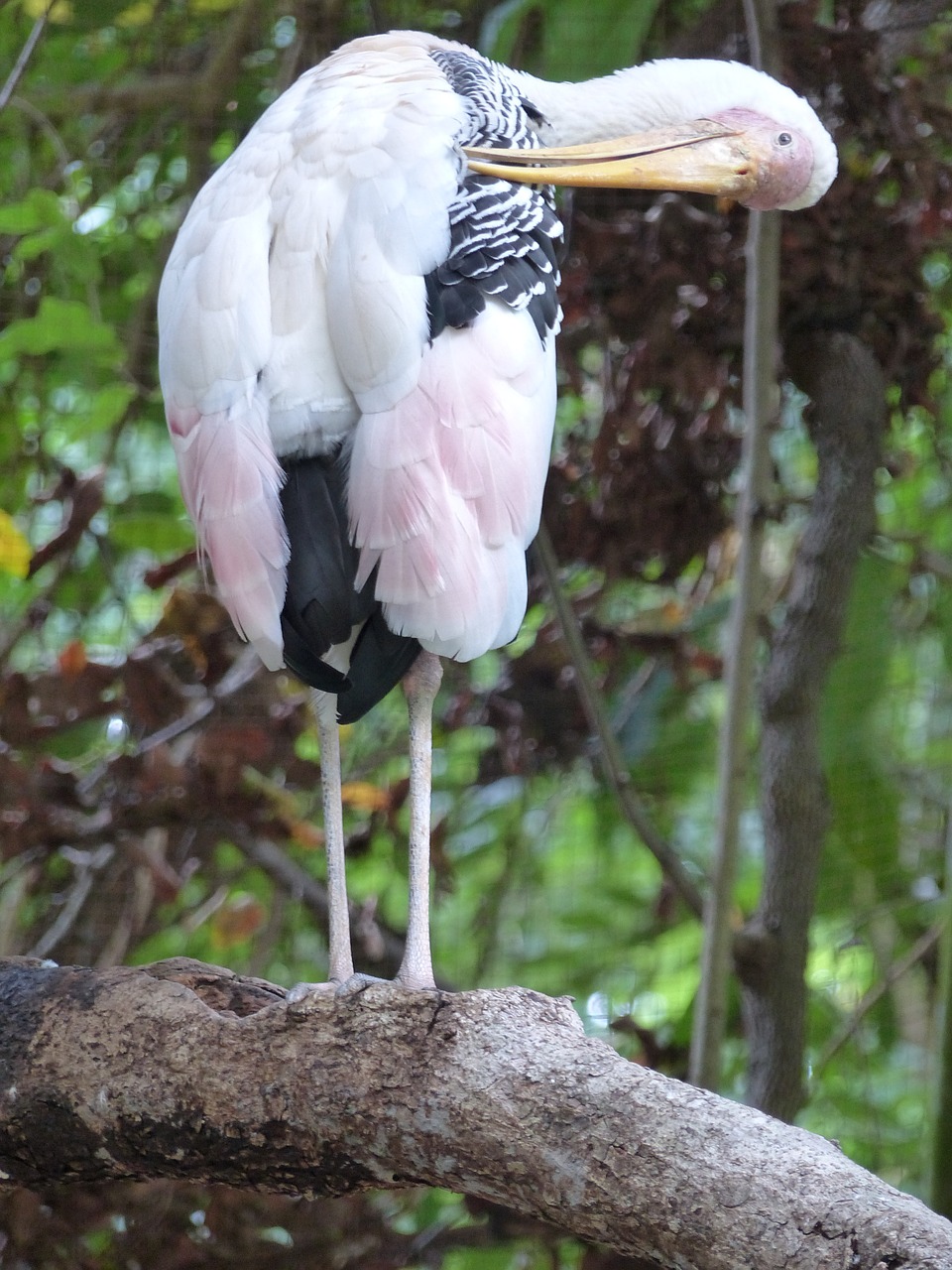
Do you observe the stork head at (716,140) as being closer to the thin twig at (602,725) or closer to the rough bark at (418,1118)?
the thin twig at (602,725)

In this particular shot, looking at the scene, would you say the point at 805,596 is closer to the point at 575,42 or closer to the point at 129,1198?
the point at 575,42

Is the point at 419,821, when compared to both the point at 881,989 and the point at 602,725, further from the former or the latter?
the point at 881,989

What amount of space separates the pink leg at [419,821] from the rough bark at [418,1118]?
12cm

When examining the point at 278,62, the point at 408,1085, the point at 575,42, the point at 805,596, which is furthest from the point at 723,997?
the point at 278,62

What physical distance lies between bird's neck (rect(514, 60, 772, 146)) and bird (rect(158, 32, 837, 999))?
131mm

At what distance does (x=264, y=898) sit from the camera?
2.62 meters

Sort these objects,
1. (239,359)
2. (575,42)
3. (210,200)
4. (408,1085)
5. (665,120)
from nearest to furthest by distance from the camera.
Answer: (408,1085)
(239,359)
(210,200)
(665,120)
(575,42)

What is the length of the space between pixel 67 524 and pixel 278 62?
2.96 feet

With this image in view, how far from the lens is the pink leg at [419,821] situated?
4.40 ft

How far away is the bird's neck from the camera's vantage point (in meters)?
1.56

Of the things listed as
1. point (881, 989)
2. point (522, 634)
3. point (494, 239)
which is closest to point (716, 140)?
point (494, 239)

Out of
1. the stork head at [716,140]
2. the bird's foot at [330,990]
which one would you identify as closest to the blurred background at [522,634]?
the stork head at [716,140]

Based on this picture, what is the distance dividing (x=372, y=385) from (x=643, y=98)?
544 mm

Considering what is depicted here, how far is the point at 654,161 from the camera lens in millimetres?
1502
